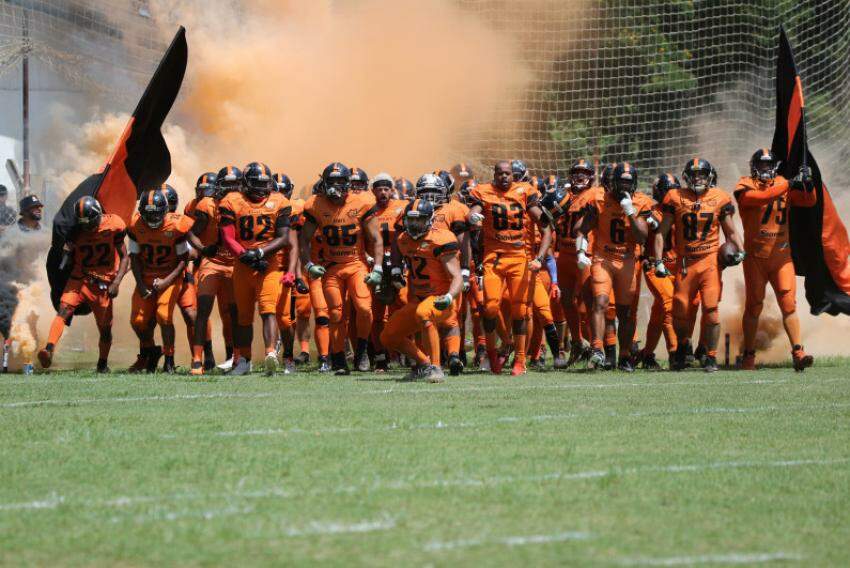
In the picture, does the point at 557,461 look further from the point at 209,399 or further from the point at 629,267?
the point at 629,267

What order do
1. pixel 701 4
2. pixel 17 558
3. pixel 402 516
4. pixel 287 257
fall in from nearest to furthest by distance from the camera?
pixel 17 558 → pixel 402 516 → pixel 287 257 → pixel 701 4

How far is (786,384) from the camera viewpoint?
11508mm

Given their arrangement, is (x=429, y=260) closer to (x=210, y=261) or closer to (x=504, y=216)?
(x=504, y=216)

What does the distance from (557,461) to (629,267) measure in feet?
24.6

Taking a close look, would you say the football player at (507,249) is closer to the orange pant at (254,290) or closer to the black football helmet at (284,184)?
the orange pant at (254,290)

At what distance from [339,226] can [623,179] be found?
290 cm

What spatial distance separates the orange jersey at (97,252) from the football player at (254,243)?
1.31 meters

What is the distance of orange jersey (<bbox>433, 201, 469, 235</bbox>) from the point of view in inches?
499

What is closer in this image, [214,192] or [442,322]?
[442,322]

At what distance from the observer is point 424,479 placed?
6234mm

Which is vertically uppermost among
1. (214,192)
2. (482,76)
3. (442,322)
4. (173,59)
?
(482,76)

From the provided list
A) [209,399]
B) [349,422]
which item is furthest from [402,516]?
[209,399]

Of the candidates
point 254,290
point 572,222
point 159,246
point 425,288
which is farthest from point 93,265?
point 572,222

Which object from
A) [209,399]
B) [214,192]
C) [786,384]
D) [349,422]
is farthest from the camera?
[214,192]
